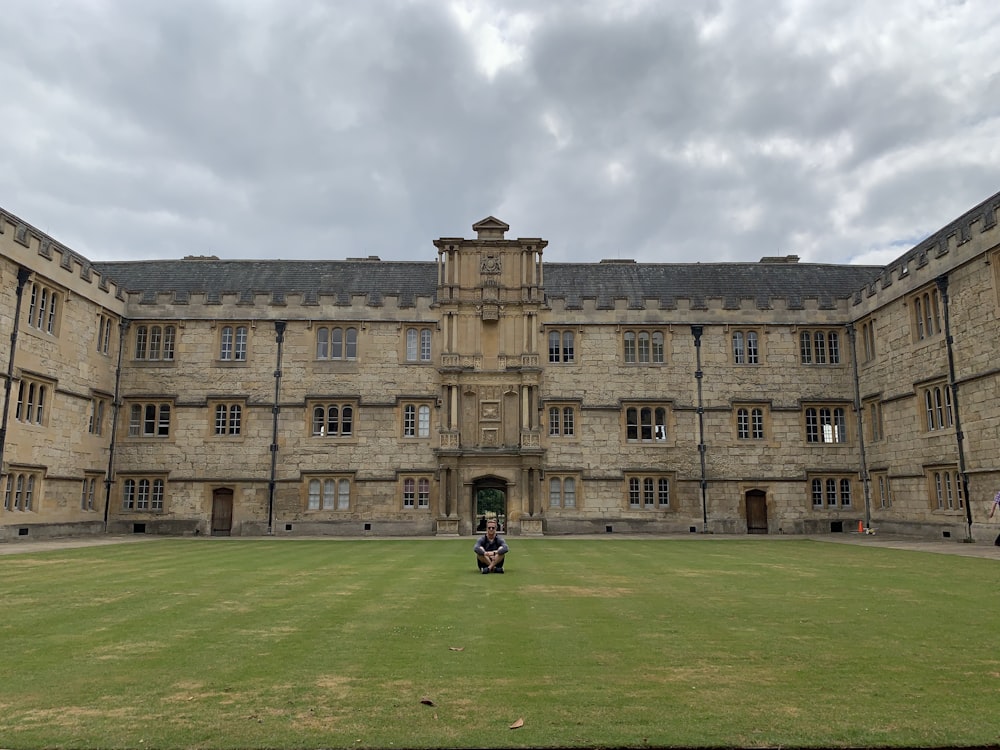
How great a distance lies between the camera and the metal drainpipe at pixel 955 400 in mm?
26875

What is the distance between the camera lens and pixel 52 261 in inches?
1182

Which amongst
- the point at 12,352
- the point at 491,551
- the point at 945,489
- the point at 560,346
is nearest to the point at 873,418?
the point at 945,489

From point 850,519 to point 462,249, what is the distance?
22.9 meters

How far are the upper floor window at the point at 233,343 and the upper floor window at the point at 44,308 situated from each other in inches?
289

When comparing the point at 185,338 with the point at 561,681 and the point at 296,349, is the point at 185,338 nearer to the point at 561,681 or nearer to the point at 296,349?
the point at 296,349

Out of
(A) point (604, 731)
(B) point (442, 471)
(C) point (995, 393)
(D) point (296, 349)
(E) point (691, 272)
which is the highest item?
(E) point (691, 272)

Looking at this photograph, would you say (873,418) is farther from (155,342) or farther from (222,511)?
(155,342)

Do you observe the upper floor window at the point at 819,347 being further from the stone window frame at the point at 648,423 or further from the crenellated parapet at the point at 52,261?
the crenellated parapet at the point at 52,261

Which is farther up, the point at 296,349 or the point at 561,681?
the point at 296,349

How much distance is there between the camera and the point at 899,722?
585cm

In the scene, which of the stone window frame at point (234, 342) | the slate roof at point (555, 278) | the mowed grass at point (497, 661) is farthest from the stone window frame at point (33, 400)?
the mowed grass at point (497, 661)

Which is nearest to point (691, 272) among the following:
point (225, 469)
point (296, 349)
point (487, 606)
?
point (296, 349)

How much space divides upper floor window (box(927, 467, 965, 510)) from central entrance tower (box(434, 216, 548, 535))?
16.3 metres

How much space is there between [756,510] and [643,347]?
9.59 m
